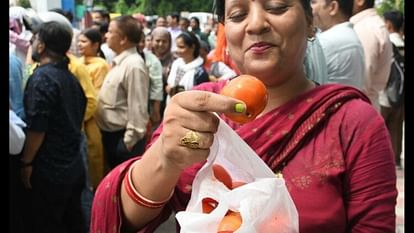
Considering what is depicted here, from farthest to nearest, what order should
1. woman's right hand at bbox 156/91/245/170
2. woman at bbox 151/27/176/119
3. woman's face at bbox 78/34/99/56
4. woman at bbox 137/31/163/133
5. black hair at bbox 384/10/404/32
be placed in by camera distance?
woman at bbox 151/27/176/119
black hair at bbox 384/10/404/32
woman at bbox 137/31/163/133
woman's face at bbox 78/34/99/56
woman's right hand at bbox 156/91/245/170

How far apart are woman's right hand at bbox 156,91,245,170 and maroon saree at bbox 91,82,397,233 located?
7.4 inches

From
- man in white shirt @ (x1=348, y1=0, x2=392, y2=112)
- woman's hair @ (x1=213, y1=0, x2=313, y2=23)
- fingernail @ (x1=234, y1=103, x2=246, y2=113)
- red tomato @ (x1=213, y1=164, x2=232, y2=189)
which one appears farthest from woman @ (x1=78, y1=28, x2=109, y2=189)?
fingernail @ (x1=234, y1=103, x2=246, y2=113)

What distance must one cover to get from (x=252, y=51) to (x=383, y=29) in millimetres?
3357

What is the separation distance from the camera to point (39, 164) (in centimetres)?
347

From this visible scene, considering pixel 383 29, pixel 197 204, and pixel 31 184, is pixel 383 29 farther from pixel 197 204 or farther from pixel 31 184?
pixel 197 204

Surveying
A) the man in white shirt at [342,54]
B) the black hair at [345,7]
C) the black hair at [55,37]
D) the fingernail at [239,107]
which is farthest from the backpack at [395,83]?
the fingernail at [239,107]

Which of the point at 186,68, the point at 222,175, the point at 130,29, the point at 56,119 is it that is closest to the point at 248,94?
the point at 222,175

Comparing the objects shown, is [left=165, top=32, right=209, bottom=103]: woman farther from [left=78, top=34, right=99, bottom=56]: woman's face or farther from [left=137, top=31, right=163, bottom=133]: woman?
[left=78, top=34, right=99, bottom=56]: woman's face

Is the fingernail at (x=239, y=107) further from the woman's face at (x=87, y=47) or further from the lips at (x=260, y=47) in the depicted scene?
the woman's face at (x=87, y=47)

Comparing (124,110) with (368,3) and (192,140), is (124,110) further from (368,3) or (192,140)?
(192,140)

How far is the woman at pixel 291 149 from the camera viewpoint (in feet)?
3.79

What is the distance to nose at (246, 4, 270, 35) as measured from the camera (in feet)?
3.99

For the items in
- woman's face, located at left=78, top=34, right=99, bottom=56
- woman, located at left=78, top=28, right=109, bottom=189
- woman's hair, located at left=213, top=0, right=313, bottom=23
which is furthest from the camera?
woman's face, located at left=78, top=34, right=99, bottom=56

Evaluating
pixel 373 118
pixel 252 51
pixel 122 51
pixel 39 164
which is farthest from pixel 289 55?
pixel 122 51
